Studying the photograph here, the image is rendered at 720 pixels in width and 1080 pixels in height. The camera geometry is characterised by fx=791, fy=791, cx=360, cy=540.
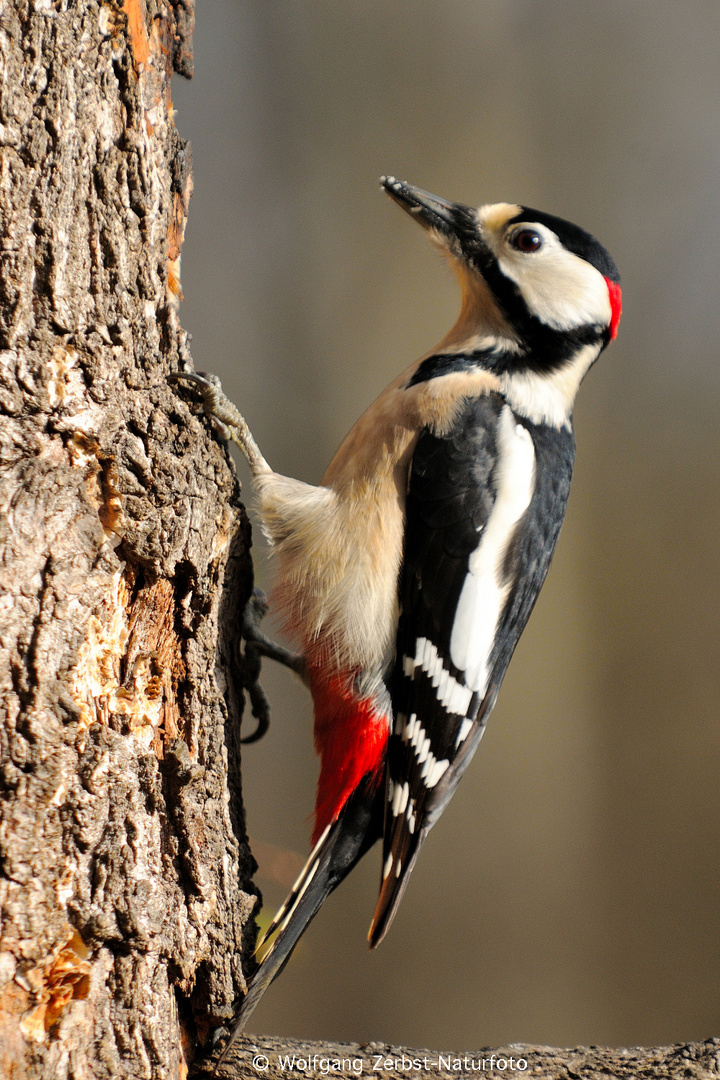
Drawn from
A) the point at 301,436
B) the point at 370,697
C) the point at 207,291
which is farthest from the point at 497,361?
the point at 207,291

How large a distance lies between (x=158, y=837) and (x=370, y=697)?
0.42 meters

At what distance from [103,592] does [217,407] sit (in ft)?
1.03

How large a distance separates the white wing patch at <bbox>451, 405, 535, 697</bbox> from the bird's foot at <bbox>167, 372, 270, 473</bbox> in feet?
1.29

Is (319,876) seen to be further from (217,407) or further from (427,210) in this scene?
(427,210)

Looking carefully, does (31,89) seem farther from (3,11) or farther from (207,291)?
(207,291)

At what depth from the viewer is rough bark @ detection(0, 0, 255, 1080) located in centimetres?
78

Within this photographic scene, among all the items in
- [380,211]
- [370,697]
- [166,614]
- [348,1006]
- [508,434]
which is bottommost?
[348,1006]

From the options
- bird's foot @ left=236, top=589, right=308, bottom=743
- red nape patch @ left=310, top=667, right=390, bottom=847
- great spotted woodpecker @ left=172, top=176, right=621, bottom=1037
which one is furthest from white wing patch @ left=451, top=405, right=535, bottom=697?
bird's foot @ left=236, top=589, right=308, bottom=743

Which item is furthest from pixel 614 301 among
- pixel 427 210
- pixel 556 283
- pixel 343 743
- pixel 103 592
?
pixel 103 592

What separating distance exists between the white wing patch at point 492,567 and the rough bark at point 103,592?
41 centimetres

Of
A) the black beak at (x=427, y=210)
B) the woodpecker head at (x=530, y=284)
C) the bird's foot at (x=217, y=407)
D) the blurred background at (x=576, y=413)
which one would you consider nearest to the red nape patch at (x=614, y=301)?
the woodpecker head at (x=530, y=284)

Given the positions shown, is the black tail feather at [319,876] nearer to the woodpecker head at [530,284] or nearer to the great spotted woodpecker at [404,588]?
the great spotted woodpecker at [404,588]

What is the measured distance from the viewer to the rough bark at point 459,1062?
91 cm

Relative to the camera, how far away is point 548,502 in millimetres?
1315
